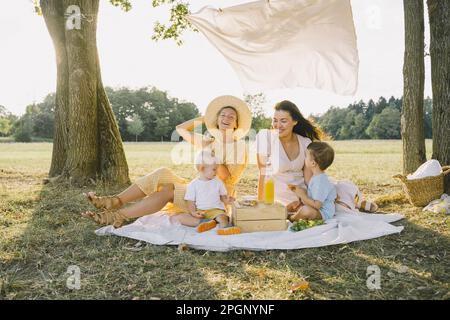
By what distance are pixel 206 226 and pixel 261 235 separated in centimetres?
53

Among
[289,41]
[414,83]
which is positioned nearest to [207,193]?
[289,41]

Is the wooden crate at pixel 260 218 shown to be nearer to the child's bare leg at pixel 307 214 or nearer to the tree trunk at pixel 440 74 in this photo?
the child's bare leg at pixel 307 214

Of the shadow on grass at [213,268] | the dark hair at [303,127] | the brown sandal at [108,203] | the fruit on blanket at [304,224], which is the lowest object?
the shadow on grass at [213,268]

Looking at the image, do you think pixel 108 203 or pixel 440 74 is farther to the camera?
pixel 440 74

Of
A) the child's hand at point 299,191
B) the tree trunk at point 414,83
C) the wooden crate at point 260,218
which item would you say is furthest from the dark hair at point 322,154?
the tree trunk at point 414,83

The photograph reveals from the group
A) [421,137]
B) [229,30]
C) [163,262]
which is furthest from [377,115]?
[163,262]

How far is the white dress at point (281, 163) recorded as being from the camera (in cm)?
451

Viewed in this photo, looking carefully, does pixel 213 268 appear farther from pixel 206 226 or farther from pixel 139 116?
pixel 139 116

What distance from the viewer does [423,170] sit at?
4.98 m

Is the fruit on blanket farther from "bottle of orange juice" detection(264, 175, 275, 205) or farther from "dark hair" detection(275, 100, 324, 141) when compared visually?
"dark hair" detection(275, 100, 324, 141)

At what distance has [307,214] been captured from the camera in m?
4.17

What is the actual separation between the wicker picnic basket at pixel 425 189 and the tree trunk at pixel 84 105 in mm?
4466

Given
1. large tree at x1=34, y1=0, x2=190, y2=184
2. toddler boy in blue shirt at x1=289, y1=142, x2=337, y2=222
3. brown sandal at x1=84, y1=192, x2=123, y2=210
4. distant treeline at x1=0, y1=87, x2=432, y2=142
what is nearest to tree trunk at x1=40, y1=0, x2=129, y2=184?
large tree at x1=34, y1=0, x2=190, y2=184

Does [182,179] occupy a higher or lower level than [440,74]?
lower
